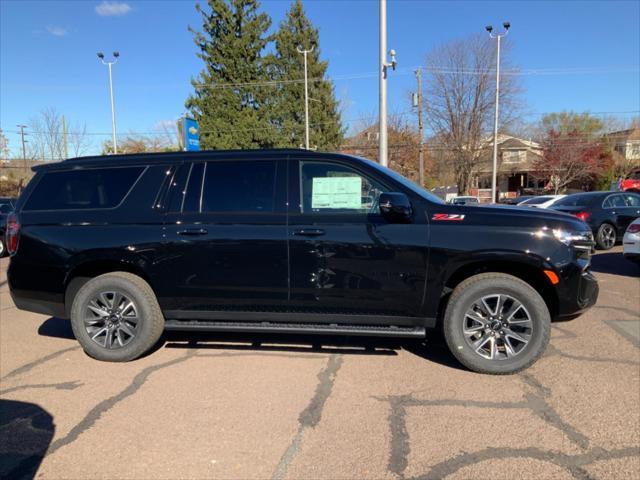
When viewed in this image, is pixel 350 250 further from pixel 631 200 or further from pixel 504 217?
pixel 631 200

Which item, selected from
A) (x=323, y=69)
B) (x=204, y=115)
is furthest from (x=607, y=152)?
(x=204, y=115)

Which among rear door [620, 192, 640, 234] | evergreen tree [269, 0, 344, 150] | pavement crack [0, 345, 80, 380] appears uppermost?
evergreen tree [269, 0, 344, 150]

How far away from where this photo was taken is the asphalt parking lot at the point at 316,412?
2574 millimetres

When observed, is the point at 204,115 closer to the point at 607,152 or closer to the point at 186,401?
the point at 186,401

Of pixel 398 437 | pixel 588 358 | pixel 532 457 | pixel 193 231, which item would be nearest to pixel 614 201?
pixel 588 358

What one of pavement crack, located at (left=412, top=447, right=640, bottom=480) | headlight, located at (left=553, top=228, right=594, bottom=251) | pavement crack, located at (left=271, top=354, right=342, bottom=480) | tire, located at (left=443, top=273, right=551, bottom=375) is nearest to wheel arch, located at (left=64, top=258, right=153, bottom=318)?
pavement crack, located at (left=271, top=354, right=342, bottom=480)

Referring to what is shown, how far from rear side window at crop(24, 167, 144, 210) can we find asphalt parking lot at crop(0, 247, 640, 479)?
1.57 m

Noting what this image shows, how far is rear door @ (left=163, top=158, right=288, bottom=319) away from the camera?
153 inches

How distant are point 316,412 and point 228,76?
115 ft

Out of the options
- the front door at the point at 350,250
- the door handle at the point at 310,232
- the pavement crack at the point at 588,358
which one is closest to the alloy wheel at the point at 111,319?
the front door at the point at 350,250

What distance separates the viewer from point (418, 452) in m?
2.68

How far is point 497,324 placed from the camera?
3732mm

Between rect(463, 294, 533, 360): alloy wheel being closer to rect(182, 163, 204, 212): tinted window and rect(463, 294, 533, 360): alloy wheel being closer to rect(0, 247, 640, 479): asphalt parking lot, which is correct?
rect(0, 247, 640, 479): asphalt parking lot

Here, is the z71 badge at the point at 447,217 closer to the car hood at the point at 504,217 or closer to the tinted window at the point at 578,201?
the car hood at the point at 504,217
